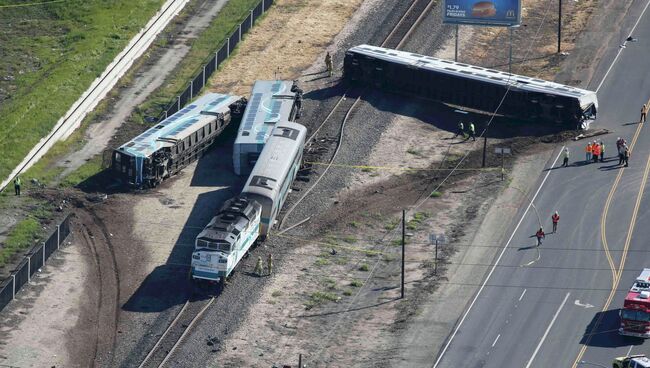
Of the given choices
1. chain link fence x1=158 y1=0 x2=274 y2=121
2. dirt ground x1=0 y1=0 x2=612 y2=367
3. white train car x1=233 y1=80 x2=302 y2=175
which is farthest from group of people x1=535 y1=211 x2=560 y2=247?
chain link fence x1=158 y1=0 x2=274 y2=121

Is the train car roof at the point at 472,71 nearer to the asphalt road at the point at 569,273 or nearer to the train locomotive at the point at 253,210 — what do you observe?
the asphalt road at the point at 569,273

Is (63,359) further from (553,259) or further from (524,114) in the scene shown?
(524,114)

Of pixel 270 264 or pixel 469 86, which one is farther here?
pixel 469 86

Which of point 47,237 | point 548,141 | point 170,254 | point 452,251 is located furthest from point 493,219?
point 47,237

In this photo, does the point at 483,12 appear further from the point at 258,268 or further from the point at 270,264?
the point at 258,268

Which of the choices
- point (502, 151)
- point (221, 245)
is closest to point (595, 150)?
point (502, 151)

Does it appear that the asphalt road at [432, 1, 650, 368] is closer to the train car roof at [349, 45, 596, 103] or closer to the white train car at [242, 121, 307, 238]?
the train car roof at [349, 45, 596, 103]

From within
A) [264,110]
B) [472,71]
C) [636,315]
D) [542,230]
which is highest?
[472,71]

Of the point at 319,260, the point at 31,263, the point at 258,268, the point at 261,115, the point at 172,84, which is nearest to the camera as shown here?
the point at 31,263

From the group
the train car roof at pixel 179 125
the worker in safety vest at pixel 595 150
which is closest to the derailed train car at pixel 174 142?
the train car roof at pixel 179 125
